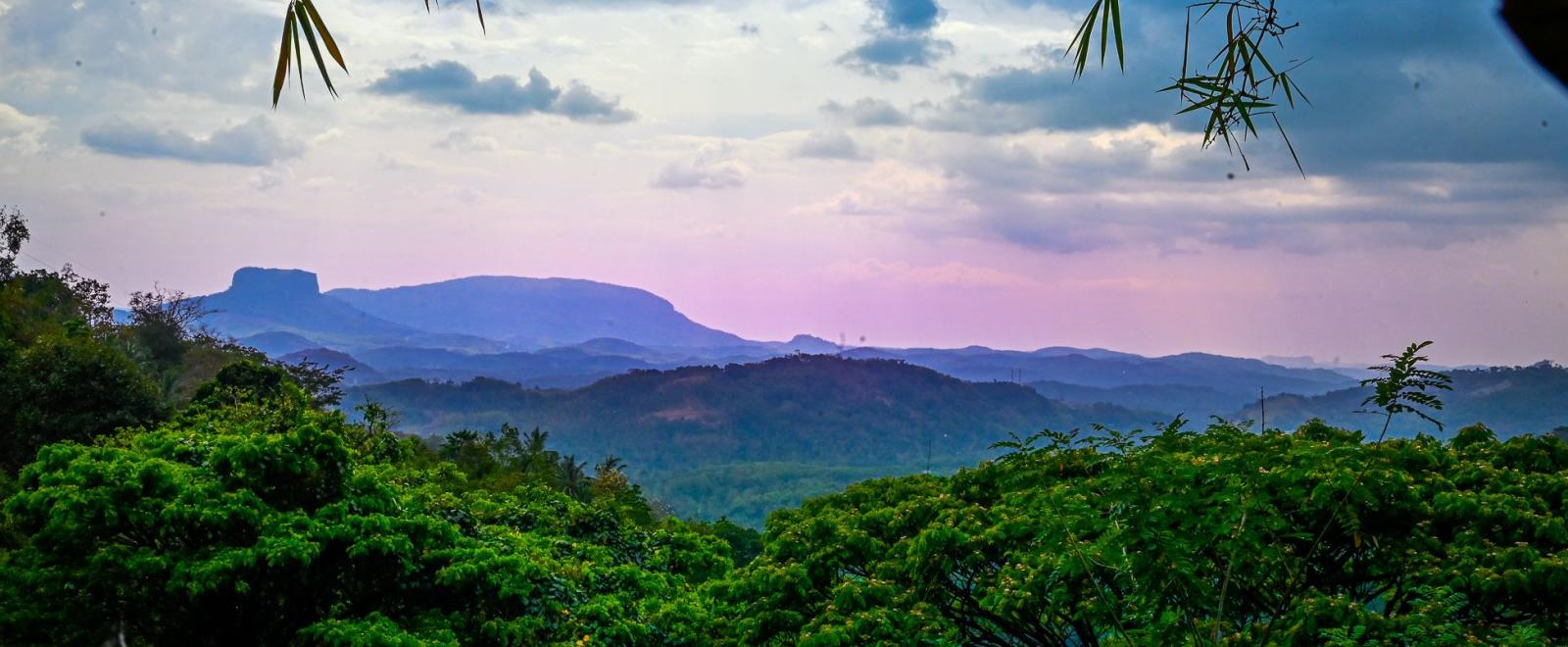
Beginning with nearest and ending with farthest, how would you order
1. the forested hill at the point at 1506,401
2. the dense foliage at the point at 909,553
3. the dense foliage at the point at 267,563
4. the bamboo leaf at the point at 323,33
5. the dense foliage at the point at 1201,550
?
the bamboo leaf at the point at 323,33 → the dense foliage at the point at 1201,550 → the dense foliage at the point at 909,553 → the dense foliage at the point at 267,563 → the forested hill at the point at 1506,401

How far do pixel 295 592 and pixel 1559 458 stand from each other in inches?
544

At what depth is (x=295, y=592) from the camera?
12367 millimetres

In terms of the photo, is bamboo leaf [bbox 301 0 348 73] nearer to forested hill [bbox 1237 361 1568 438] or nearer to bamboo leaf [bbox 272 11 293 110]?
bamboo leaf [bbox 272 11 293 110]

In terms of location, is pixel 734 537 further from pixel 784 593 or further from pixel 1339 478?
pixel 1339 478

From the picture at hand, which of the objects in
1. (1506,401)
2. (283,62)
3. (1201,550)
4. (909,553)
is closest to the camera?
(283,62)

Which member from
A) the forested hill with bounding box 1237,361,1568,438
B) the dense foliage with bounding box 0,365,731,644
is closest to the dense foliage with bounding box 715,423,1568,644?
the dense foliage with bounding box 0,365,731,644

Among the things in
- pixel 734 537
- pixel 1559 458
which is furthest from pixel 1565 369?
pixel 1559 458

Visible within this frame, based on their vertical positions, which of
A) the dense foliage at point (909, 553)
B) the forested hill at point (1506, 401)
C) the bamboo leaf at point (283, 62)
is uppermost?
the bamboo leaf at point (283, 62)

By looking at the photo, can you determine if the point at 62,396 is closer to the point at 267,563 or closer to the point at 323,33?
the point at 267,563

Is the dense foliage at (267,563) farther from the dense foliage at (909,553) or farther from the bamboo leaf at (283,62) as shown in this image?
the bamboo leaf at (283,62)

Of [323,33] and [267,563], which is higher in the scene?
[323,33]

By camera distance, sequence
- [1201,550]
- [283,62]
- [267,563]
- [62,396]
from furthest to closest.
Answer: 1. [62,396]
2. [267,563]
3. [1201,550]
4. [283,62]

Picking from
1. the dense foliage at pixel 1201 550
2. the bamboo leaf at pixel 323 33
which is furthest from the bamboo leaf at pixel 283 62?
the dense foliage at pixel 1201 550

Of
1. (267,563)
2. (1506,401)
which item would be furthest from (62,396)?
(1506,401)
